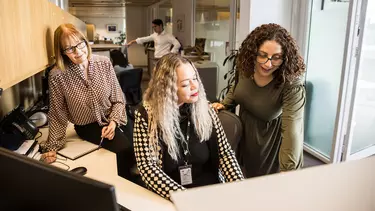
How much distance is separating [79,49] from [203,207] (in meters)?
1.69

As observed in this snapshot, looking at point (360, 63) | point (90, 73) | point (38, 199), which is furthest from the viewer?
point (360, 63)

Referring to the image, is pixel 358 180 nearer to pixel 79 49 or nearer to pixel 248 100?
pixel 248 100

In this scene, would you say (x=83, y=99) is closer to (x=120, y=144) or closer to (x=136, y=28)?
(x=120, y=144)

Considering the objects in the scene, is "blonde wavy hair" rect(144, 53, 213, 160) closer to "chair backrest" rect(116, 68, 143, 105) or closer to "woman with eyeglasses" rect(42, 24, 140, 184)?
"woman with eyeglasses" rect(42, 24, 140, 184)

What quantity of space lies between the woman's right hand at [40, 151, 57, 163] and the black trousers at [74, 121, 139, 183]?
0.28 meters

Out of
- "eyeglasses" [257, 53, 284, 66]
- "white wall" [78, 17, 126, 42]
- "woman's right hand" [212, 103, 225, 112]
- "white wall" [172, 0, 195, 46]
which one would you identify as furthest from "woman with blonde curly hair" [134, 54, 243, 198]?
"white wall" [78, 17, 126, 42]

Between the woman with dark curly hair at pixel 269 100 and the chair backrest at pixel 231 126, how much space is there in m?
0.13

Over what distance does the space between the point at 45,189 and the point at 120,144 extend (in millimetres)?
1365

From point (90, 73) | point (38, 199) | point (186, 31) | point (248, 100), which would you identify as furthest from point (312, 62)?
point (186, 31)

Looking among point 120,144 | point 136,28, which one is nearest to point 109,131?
point 120,144

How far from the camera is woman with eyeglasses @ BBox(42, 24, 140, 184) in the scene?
1.92m

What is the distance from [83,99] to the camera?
198 cm

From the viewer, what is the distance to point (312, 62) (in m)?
3.70

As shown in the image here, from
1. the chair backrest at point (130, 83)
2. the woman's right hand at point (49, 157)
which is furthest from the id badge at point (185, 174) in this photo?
the chair backrest at point (130, 83)
